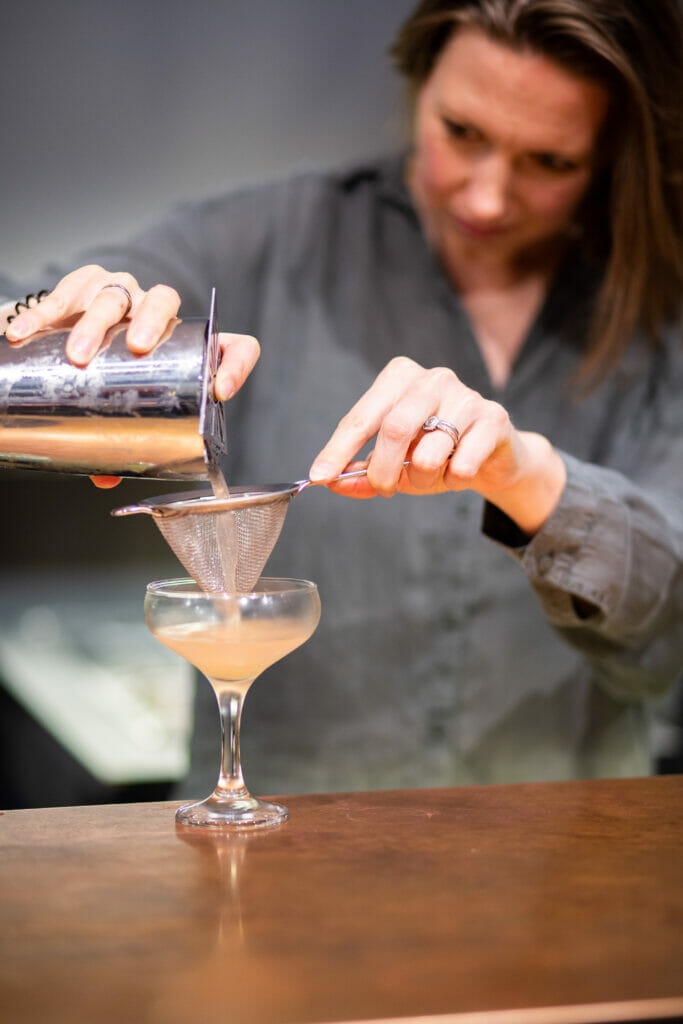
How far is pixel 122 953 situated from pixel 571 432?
5.05ft

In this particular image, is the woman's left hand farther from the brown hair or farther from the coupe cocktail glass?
the brown hair

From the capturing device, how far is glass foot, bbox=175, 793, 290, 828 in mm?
1028

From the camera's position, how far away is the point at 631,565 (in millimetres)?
1603

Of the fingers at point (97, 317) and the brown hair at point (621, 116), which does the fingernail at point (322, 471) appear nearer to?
the fingers at point (97, 317)

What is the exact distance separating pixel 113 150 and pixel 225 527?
1.62m

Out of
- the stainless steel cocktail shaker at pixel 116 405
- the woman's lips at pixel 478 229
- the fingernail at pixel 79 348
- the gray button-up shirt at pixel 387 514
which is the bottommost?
the gray button-up shirt at pixel 387 514

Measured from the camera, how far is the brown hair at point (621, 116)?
5.43ft

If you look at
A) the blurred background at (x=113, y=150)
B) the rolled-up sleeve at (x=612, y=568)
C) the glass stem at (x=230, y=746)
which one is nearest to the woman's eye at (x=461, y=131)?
the blurred background at (x=113, y=150)

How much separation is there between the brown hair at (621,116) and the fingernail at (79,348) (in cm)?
102

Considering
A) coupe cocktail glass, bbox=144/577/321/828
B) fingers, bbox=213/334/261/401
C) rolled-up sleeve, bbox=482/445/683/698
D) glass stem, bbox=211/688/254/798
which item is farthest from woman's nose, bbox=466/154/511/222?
glass stem, bbox=211/688/254/798

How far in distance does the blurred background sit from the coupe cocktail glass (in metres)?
1.52

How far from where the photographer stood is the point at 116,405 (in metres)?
1.03

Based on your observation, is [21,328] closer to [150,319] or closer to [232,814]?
[150,319]

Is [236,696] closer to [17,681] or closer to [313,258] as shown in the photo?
[313,258]
